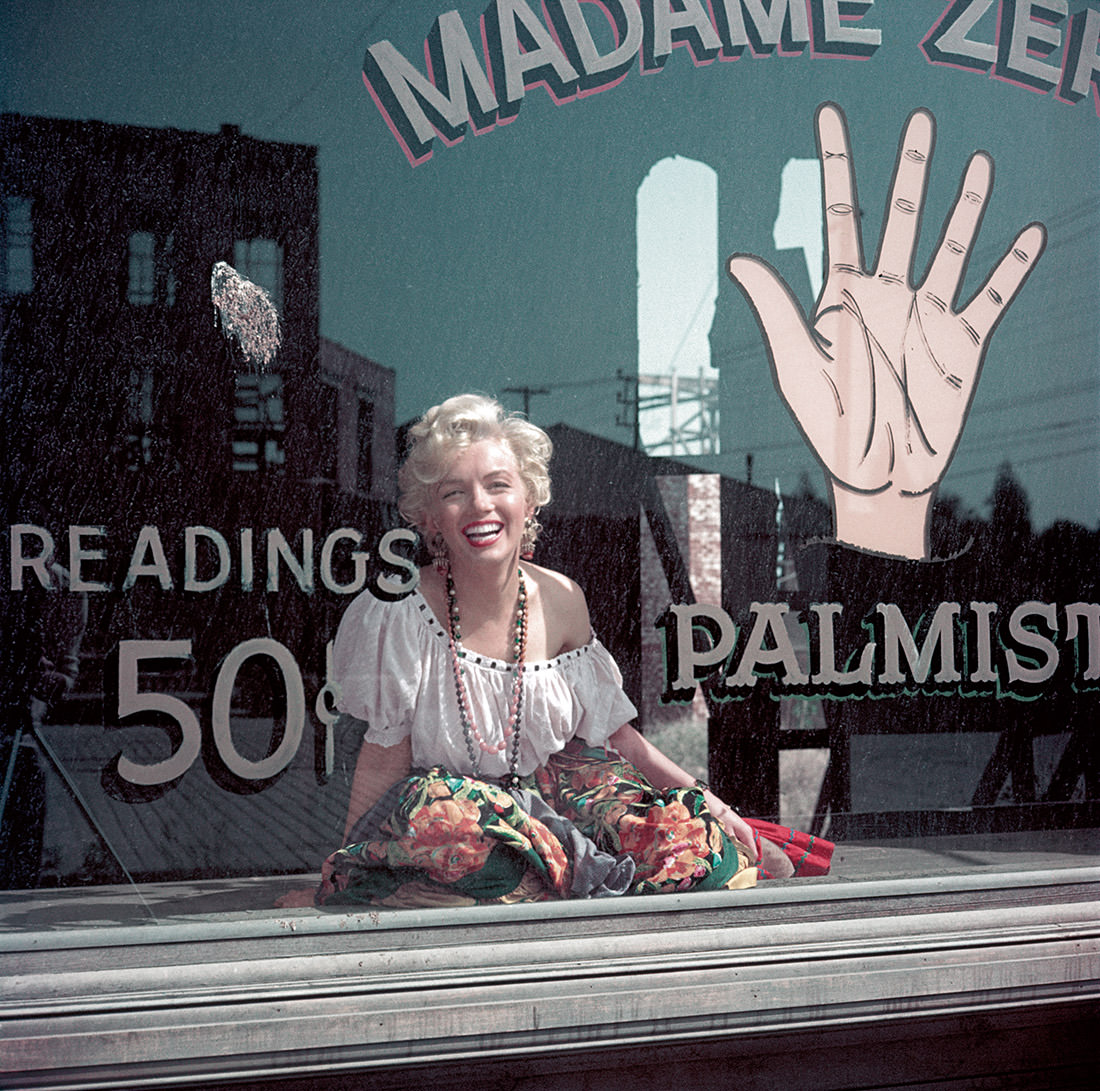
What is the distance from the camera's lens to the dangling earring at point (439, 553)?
3.07 metres

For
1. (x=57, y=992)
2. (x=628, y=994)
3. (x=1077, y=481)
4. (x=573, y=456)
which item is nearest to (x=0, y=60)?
(x=573, y=456)

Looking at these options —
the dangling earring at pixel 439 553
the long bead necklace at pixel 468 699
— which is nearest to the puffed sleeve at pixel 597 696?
the long bead necklace at pixel 468 699

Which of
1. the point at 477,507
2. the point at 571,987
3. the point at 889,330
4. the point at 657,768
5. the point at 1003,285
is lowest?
the point at 571,987

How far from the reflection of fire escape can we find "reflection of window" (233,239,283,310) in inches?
36.0

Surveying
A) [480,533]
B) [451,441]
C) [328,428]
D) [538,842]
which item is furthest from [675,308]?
[538,842]

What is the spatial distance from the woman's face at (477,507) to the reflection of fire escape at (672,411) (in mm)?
417

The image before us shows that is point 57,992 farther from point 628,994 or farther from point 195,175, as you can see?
point 195,175

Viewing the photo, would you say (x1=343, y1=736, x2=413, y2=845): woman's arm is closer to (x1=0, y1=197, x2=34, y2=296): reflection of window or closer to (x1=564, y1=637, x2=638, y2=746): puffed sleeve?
(x1=564, y1=637, x2=638, y2=746): puffed sleeve

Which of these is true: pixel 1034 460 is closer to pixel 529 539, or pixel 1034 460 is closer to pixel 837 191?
pixel 837 191

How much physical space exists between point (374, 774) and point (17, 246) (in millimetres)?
1505

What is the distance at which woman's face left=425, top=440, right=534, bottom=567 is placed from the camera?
3041 mm

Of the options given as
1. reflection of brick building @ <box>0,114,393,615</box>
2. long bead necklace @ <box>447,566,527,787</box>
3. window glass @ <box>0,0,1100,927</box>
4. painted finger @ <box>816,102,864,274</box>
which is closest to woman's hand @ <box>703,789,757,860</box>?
window glass @ <box>0,0,1100,927</box>

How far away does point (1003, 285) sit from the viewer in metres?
3.62

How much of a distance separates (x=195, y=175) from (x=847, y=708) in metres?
2.24
